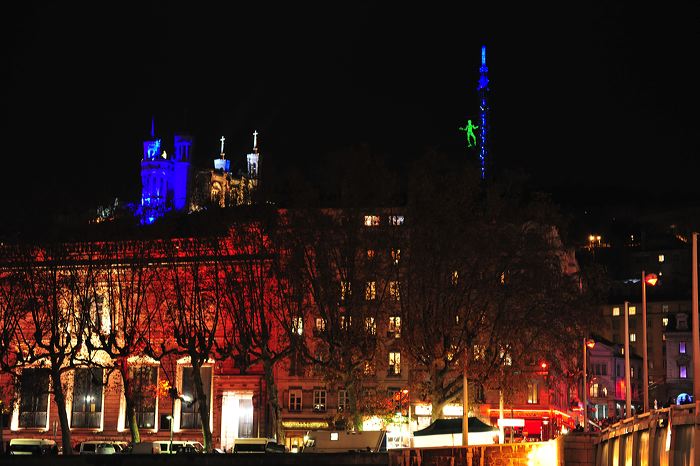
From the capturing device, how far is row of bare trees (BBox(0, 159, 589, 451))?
3346 inches

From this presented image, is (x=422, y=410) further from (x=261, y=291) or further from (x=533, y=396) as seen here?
(x=533, y=396)

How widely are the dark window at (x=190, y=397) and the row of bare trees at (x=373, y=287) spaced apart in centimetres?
1540

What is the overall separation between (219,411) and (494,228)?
3578 cm

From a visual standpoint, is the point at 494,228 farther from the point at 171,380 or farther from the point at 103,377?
the point at 103,377

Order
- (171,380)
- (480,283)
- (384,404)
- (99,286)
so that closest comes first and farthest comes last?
1. (480,283)
2. (384,404)
3. (99,286)
4. (171,380)

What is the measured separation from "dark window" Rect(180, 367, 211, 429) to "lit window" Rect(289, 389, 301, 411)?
23.4 ft

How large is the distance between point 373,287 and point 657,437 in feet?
172

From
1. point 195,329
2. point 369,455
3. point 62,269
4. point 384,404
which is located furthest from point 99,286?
point 369,455

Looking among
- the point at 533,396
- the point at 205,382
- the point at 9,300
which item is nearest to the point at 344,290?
the point at 9,300

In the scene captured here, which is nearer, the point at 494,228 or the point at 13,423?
the point at 494,228

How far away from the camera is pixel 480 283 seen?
282 feet

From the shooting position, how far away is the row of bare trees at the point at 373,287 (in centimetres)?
8500

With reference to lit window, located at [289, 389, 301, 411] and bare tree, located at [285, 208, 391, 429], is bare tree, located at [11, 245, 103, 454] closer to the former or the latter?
bare tree, located at [285, 208, 391, 429]

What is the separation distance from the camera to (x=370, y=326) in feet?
296
